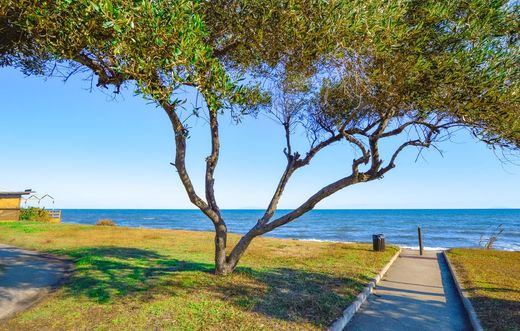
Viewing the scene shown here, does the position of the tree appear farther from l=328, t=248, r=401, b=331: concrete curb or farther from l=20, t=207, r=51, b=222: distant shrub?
l=20, t=207, r=51, b=222: distant shrub

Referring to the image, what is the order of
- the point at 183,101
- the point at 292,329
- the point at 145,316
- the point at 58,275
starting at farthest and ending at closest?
the point at 58,275
the point at 145,316
the point at 292,329
the point at 183,101

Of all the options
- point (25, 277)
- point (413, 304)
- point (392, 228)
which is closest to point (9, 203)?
point (25, 277)

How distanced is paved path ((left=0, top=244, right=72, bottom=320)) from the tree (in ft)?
15.8

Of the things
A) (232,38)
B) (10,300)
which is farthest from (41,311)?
(232,38)

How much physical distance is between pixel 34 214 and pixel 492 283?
139 ft

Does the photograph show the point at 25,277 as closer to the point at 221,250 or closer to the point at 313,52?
the point at 221,250

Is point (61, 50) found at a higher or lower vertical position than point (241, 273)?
higher

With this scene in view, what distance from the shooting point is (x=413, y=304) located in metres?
8.55

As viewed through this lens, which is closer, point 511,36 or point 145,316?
point 145,316

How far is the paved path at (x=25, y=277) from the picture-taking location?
836 cm

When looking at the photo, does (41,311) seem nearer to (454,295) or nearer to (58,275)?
(58,275)

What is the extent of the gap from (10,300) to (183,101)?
7379 millimetres

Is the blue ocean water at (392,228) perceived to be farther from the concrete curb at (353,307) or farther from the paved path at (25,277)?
the paved path at (25,277)

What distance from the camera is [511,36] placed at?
7.49 metres
